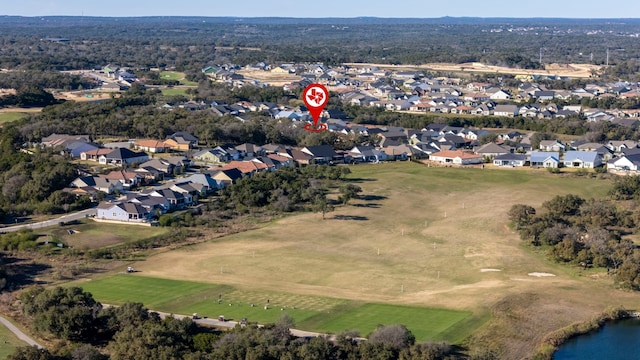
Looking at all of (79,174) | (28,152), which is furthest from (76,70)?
(79,174)

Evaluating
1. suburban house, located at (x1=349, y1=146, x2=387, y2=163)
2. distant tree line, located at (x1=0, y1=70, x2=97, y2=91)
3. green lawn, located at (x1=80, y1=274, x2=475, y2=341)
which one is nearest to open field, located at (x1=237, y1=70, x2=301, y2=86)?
distant tree line, located at (x1=0, y1=70, x2=97, y2=91)

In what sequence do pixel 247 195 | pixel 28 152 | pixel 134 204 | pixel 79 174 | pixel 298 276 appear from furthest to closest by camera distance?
pixel 28 152
pixel 79 174
pixel 247 195
pixel 134 204
pixel 298 276

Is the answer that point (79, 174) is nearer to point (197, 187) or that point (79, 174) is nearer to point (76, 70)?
point (197, 187)

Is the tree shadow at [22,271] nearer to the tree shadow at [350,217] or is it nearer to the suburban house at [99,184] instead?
the suburban house at [99,184]

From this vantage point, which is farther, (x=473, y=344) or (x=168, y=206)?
(x=168, y=206)

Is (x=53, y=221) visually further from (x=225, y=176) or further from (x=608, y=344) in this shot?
(x=608, y=344)

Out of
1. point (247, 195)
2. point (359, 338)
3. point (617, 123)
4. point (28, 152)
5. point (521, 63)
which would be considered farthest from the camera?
point (521, 63)
